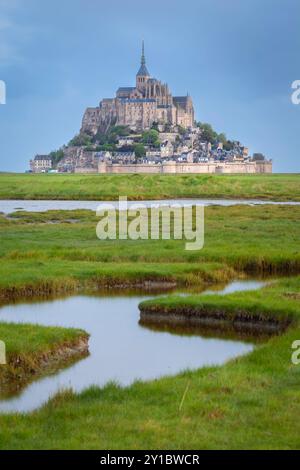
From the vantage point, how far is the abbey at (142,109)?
184250 mm

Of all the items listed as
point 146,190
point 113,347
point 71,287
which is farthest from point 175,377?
point 146,190

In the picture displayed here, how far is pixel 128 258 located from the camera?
24.7 meters

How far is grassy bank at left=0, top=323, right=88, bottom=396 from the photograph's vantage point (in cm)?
1223

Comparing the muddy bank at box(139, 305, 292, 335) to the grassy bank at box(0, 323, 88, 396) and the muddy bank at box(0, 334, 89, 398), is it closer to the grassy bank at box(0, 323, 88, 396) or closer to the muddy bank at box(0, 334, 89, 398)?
the grassy bank at box(0, 323, 88, 396)

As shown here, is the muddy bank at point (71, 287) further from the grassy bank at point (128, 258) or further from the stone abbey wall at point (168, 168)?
the stone abbey wall at point (168, 168)

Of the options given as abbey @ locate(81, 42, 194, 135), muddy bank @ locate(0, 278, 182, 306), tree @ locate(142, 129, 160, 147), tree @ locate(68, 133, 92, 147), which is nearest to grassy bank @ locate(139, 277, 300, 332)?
muddy bank @ locate(0, 278, 182, 306)

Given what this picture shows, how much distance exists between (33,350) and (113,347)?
212cm

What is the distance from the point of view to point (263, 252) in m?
24.8

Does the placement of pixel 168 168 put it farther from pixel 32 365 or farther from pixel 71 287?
pixel 32 365

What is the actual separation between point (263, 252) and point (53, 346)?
1244 cm

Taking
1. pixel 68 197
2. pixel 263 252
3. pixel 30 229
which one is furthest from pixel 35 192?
pixel 263 252

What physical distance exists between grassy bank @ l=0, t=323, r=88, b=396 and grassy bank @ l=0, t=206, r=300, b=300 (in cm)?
511

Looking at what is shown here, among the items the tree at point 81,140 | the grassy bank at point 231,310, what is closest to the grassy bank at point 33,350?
the grassy bank at point 231,310
